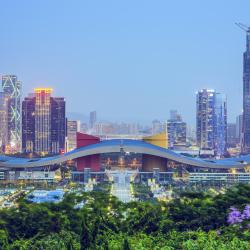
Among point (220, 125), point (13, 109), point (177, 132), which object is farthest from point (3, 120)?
point (220, 125)

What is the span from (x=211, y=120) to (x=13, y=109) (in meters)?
21.6

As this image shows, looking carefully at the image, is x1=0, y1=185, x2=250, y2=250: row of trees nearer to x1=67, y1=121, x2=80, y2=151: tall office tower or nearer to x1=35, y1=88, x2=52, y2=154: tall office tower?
x1=35, y1=88, x2=52, y2=154: tall office tower

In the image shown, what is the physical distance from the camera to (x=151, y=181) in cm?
2345

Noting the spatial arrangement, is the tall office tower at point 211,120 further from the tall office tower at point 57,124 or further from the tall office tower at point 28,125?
the tall office tower at point 28,125

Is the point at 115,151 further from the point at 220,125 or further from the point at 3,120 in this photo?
the point at 3,120

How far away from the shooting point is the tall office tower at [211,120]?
52.3 m

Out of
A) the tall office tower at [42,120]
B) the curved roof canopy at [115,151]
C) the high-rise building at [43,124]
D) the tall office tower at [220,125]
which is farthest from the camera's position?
the tall office tower at [220,125]

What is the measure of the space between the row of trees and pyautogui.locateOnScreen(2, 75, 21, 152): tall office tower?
4364 cm

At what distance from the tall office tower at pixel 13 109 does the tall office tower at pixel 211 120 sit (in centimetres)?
1776

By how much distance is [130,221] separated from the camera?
7.66 metres

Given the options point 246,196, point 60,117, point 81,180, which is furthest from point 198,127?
point 246,196

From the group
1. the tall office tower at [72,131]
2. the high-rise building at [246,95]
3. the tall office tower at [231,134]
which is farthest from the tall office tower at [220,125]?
the tall office tower at [72,131]

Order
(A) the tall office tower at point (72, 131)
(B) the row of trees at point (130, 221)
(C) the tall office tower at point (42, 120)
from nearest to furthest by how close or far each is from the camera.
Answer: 1. (B) the row of trees at point (130, 221)
2. (C) the tall office tower at point (42, 120)
3. (A) the tall office tower at point (72, 131)

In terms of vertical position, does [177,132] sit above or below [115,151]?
above
